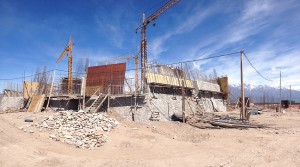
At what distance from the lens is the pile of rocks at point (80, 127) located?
494 inches

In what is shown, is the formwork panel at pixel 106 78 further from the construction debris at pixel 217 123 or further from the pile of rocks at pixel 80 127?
the construction debris at pixel 217 123

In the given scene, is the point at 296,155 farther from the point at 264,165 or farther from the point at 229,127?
the point at 229,127

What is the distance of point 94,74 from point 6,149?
15561 mm

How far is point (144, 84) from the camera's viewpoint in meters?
19.5

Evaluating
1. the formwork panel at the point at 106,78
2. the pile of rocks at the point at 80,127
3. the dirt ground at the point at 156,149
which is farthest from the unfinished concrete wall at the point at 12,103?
the pile of rocks at the point at 80,127

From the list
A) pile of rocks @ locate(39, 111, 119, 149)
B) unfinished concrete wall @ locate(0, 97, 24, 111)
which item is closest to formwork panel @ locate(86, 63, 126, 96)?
pile of rocks @ locate(39, 111, 119, 149)

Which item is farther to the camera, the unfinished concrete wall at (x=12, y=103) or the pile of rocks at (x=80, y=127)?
the unfinished concrete wall at (x=12, y=103)

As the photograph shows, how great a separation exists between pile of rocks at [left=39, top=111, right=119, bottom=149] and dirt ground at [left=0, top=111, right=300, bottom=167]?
0.44 m

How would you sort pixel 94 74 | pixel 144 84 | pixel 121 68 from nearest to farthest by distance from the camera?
pixel 144 84, pixel 121 68, pixel 94 74

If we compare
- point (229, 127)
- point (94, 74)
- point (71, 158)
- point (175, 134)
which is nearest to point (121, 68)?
point (94, 74)

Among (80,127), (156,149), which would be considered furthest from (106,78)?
(156,149)

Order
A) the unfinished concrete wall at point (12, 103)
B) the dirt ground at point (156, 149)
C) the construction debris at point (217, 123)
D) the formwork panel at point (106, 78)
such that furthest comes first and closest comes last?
the unfinished concrete wall at point (12, 103) → the formwork panel at point (106, 78) → the construction debris at point (217, 123) → the dirt ground at point (156, 149)

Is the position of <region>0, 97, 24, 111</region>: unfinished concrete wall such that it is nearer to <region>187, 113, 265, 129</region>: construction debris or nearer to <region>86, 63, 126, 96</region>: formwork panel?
<region>86, 63, 126, 96</region>: formwork panel

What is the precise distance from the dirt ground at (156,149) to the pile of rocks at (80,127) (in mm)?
435
